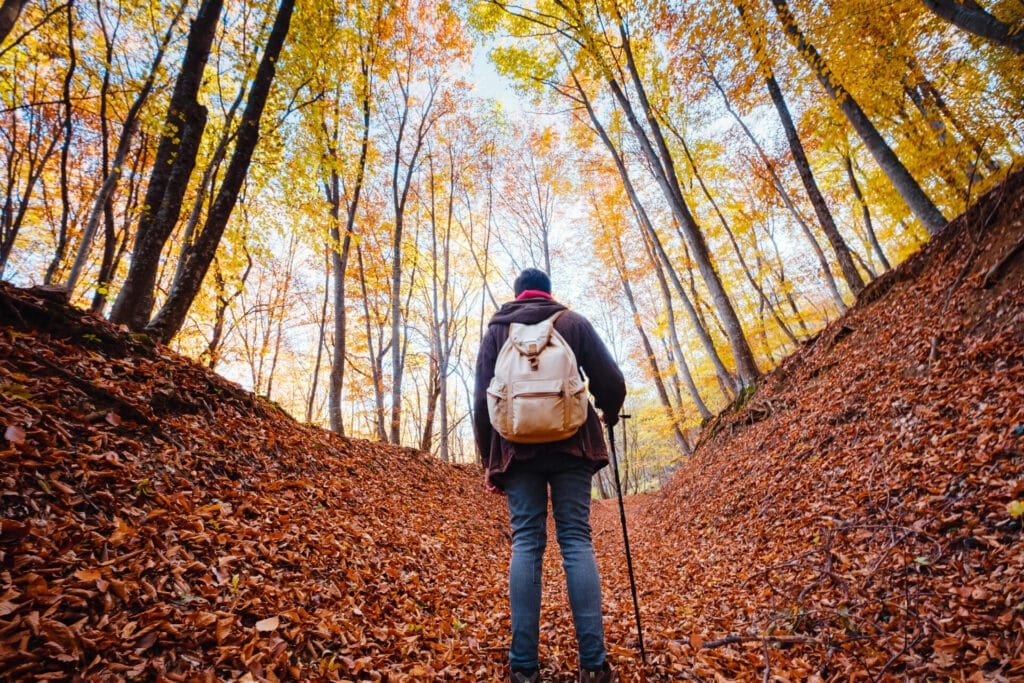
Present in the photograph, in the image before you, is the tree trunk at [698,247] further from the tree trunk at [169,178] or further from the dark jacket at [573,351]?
the tree trunk at [169,178]

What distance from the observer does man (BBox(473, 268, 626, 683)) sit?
1984mm

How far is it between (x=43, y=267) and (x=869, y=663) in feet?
55.6

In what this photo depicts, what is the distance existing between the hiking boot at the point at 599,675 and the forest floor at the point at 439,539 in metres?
0.48

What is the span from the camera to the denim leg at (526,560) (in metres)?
1.99

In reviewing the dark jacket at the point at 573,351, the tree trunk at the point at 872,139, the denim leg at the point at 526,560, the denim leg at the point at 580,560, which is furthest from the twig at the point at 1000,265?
Result: the denim leg at the point at 526,560

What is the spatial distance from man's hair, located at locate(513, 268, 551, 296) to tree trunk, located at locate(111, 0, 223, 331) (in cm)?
413

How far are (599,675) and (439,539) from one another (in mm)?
3186

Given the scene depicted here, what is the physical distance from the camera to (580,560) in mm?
2068

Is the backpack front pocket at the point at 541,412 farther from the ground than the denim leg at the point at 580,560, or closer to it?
farther from the ground

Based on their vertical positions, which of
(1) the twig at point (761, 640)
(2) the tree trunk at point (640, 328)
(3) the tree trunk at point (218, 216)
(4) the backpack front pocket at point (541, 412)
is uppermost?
(2) the tree trunk at point (640, 328)

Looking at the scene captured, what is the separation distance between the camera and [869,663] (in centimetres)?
198

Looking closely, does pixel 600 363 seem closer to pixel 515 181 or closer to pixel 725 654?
pixel 725 654

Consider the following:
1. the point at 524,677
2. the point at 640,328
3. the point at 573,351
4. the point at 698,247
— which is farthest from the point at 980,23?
the point at 640,328

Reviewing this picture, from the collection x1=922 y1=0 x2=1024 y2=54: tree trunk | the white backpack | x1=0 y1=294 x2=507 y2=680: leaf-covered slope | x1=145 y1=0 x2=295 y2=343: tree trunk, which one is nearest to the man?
the white backpack
